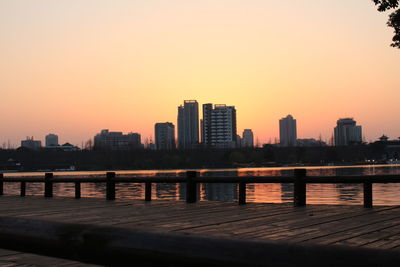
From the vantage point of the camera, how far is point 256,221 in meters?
9.55

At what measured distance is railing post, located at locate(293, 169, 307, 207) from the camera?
12.4 m

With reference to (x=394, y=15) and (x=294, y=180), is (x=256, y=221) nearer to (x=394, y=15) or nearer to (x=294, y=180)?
(x=294, y=180)

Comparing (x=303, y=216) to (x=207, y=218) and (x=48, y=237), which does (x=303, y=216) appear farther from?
(x=48, y=237)

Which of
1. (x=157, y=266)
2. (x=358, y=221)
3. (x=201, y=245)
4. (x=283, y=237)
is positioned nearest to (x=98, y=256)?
(x=157, y=266)

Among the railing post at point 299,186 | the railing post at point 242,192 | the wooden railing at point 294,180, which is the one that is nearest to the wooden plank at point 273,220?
the railing post at point 299,186

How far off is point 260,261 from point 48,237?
40.2 inches

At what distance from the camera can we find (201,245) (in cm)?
176

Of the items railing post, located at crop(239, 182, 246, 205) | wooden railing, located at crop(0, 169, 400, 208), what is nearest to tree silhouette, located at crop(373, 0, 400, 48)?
wooden railing, located at crop(0, 169, 400, 208)

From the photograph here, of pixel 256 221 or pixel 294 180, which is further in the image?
pixel 294 180

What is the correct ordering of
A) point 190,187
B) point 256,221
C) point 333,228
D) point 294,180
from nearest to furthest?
point 333,228 < point 256,221 < point 294,180 < point 190,187

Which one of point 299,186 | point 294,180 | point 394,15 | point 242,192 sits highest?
point 394,15

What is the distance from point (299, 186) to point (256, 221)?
3.34 m

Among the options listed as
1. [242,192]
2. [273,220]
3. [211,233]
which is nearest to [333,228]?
[273,220]

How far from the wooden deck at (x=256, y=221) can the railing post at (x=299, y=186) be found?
0.30 metres
